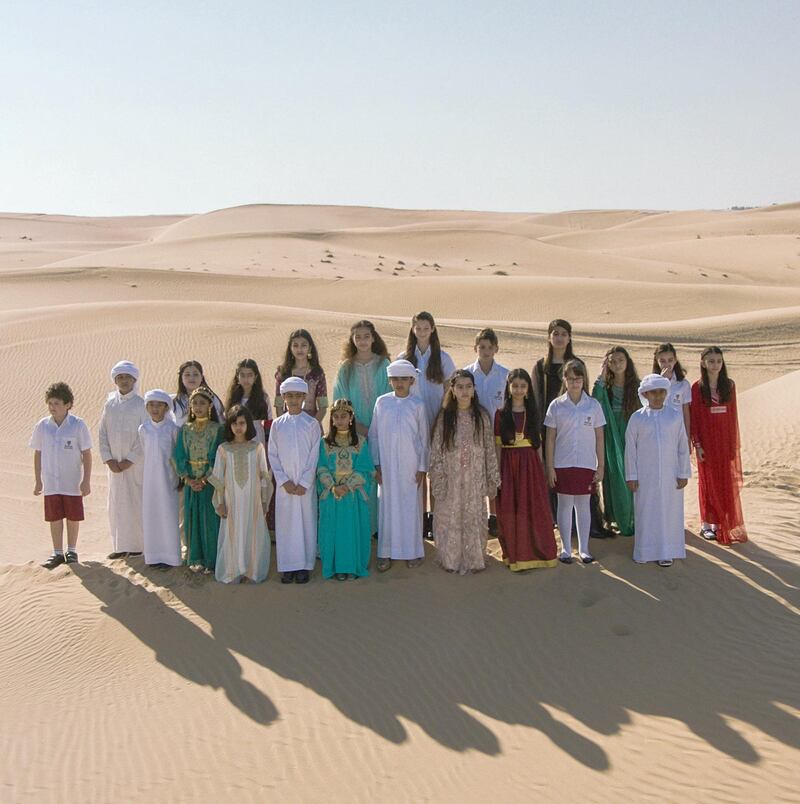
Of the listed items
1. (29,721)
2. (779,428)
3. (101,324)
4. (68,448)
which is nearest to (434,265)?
(101,324)

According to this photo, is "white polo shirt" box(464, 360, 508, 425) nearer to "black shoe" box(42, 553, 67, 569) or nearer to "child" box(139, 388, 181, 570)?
"child" box(139, 388, 181, 570)

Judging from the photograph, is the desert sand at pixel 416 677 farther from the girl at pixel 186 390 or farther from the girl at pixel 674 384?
the girl at pixel 186 390

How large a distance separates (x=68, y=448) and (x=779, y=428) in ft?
29.8

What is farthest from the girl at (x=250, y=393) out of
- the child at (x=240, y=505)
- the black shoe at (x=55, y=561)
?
the black shoe at (x=55, y=561)

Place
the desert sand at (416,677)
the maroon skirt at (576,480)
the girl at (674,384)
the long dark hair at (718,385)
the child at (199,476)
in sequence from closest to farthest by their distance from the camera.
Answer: the desert sand at (416,677) → the maroon skirt at (576,480) → the child at (199,476) → the long dark hair at (718,385) → the girl at (674,384)

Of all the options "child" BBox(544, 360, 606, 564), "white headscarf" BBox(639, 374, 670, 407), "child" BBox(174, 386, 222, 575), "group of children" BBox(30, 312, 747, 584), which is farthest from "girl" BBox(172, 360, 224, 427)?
"white headscarf" BBox(639, 374, 670, 407)

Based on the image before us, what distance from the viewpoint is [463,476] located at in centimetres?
726

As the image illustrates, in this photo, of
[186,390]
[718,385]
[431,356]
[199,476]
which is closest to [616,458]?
[718,385]

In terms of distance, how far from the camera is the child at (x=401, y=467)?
7410mm

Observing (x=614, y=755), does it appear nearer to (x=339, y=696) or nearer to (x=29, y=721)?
(x=339, y=696)

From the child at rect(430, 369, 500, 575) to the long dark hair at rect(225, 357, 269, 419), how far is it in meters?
1.66

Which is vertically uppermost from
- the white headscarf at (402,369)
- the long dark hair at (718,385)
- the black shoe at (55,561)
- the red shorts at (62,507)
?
the white headscarf at (402,369)

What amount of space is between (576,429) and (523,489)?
62 centimetres

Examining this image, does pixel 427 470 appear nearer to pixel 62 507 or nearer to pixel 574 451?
pixel 574 451
